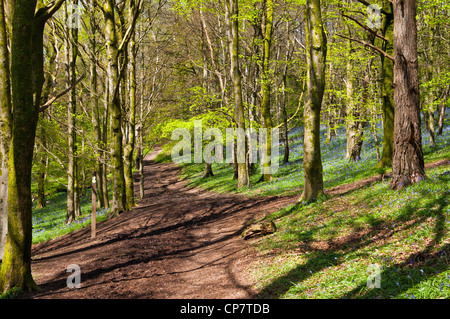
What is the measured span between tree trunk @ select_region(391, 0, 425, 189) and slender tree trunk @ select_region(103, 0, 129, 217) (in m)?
10.8

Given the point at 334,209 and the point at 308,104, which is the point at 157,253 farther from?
the point at 308,104

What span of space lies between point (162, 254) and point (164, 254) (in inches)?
2.3

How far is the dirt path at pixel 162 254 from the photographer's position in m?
6.50

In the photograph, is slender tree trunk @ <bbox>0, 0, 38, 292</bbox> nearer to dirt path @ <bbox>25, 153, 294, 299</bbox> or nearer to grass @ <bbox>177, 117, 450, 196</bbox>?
dirt path @ <bbox>25, 153, 294, 299</bbox>

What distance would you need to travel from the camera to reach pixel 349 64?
760 inches

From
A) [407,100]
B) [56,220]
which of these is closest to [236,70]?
[407,100]

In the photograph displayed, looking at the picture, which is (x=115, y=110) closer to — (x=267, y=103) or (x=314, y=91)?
(x=314, y=91)

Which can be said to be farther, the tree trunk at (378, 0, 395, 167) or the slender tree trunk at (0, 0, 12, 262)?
the tree trunk at (378, 0, 395, 167)

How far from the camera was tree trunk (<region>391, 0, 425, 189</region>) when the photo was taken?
334 inches

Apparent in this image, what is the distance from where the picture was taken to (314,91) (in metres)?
10.2

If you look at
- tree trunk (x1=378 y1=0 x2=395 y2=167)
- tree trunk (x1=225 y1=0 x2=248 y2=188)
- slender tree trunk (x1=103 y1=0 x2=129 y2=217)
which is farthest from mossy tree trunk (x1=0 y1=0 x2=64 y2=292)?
tree trunk (x1=225 y1=0 x2=248 y2=188)

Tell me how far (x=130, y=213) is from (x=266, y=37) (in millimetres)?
13163

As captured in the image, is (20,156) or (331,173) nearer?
(20,156)

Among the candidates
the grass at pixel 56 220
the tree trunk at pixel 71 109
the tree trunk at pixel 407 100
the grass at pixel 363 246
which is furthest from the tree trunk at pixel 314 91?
the tree trunk at pixel 71 109
